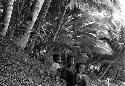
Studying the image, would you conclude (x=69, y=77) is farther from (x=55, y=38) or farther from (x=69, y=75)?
(x=55, y=38)

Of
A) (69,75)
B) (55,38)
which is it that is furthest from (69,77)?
(55,38)

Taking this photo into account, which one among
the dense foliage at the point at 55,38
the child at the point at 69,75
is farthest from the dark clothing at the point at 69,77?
the dense foliage at the point at 55,38

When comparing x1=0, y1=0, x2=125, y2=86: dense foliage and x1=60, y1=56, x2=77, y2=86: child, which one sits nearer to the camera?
x1=60, y1=56, x2=77, y2=86: child

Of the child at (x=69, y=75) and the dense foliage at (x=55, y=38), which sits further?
the dense foliage at (x=55, y=38)

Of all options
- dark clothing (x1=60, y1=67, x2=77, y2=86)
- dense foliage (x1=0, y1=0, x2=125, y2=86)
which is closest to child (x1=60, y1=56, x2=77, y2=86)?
dark clothing (x1=60, y1=67, x2=77, y2=86)

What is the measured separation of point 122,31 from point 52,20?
598 cm

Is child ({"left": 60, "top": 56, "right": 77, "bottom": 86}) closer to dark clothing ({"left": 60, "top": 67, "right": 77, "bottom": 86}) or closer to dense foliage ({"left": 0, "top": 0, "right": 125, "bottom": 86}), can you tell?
dark clothing ({"left": 60, "top": 67, "right": 77, "bottom": 86})

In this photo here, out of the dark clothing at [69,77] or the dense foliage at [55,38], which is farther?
the dense foliage at [55,38]

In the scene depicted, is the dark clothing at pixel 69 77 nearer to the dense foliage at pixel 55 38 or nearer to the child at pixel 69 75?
the child at pixel 69 75

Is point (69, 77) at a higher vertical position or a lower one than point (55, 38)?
higher

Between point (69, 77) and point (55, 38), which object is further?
point (55, 38)

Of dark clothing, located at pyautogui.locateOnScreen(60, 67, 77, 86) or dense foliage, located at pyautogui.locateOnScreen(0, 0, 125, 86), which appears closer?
dark clothing, located at pyautogui.locateOnScreen(60, 67, 77, 86)

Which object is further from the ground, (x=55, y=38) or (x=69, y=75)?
(x=69, y=75)

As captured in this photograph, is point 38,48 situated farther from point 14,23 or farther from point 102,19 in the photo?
point 102,19
